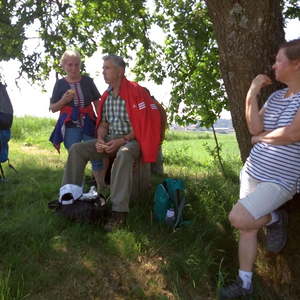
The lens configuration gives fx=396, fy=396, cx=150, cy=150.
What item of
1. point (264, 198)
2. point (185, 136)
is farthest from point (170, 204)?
point (185, 136)

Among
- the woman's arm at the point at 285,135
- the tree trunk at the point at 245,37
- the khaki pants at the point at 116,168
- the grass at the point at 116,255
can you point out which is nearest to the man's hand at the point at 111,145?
the khaki pants at the point at 116,168

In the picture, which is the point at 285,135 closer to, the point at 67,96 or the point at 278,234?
the point at 278,234

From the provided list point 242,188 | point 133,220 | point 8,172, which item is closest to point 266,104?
point 242,188

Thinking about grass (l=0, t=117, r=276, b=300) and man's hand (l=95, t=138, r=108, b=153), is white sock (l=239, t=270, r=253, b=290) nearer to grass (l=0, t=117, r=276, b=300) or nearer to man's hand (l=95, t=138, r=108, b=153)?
grass (l=0, t=117, r=276, b=300)

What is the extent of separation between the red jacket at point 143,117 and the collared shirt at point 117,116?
→ 3.6 inches

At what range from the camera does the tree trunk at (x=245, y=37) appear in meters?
3.34

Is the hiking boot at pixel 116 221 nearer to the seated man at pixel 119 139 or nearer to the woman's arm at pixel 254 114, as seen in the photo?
the seated man at pixel 119 139

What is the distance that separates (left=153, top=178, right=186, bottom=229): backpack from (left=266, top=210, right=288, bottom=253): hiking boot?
43.0 inches

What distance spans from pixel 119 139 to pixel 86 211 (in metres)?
0.90

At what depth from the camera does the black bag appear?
13.2ft

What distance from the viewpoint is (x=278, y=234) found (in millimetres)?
3242

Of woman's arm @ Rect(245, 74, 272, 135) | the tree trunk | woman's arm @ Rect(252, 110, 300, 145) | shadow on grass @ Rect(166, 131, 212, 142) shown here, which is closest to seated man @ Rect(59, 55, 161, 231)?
the tree trunk

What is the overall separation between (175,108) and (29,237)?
5.21 meters

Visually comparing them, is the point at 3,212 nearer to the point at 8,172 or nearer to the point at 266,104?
the point at 8,172
